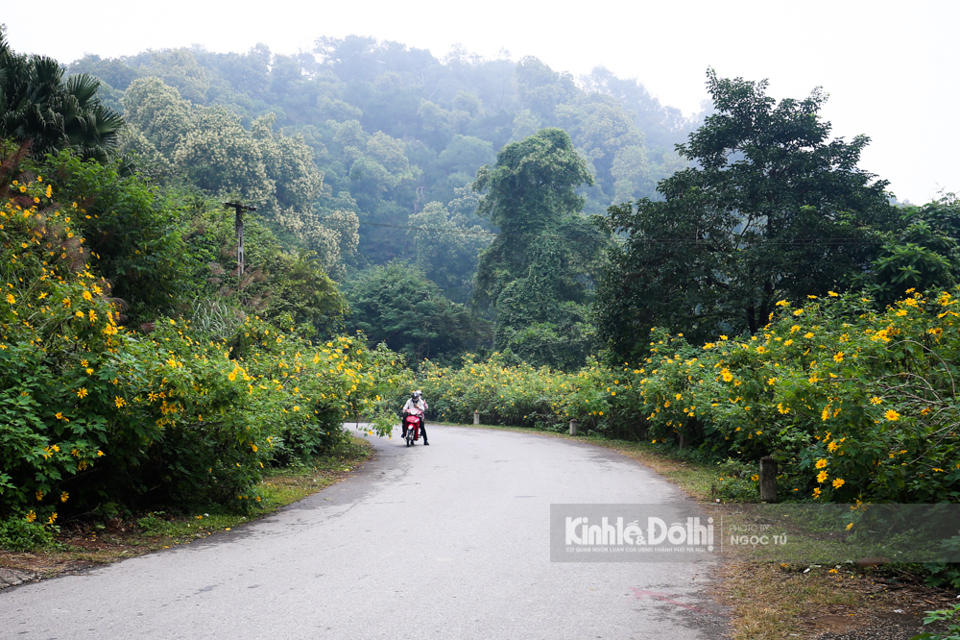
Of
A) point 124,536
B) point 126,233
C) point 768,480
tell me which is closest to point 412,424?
point 126,233

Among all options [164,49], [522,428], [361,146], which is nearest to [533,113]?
[361,146]

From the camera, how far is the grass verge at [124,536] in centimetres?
598

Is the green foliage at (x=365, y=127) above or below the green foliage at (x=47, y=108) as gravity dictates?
above

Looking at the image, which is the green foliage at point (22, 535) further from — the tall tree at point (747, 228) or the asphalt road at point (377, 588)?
the tall tree at point (747, 228)

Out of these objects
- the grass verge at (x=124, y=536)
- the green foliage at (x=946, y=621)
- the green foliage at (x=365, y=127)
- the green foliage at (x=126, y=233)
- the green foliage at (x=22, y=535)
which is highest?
the green foliage at (x=365, y=127)

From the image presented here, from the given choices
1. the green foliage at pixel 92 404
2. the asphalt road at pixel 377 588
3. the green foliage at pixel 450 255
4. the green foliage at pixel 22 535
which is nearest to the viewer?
the asphalt road at pixel 377 588

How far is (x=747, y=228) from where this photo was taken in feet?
68.6

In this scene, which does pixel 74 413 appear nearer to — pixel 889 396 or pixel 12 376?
pixel 12 376

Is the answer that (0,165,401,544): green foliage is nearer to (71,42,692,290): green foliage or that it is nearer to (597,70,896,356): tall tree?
(597,70,896,356): tall tree

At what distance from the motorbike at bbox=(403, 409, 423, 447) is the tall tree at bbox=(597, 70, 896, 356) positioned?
6.53 meters

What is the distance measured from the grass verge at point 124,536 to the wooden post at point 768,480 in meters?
6.48

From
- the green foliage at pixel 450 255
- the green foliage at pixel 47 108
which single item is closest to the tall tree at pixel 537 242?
the green foliage at pixel 450 255

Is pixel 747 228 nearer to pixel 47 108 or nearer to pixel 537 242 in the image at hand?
pixel 47 108

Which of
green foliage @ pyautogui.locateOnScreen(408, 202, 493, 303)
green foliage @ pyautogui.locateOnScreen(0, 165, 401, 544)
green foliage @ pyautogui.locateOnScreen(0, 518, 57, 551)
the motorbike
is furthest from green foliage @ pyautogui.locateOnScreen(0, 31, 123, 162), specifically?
green foliage @ pyautogui.locateOnScreen(408, 202, 493, 303)
